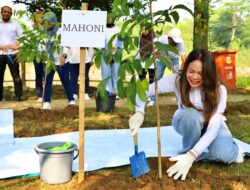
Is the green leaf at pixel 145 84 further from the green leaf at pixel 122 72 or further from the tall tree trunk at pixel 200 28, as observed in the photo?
the tall tree trunk at pixel 200 28

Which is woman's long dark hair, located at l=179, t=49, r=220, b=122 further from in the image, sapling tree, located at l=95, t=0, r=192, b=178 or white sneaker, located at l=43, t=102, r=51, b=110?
white sneaker, located at l=43, t=102, r=51, b=110

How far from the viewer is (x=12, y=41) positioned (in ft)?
19.1

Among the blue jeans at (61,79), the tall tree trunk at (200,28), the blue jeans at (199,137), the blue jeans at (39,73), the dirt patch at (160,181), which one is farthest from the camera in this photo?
the blue jeans at (39,73)

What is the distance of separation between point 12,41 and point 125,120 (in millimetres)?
2483

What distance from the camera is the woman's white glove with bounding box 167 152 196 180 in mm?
2297

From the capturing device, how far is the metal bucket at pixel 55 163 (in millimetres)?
2297

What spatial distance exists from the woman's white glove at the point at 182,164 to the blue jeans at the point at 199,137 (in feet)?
1.06

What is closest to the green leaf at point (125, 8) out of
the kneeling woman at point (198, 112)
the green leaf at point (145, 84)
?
the green leaf at point (145, 84)

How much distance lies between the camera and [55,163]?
232 centimetres

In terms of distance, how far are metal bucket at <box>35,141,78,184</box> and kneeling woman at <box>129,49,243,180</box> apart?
1.41 feet

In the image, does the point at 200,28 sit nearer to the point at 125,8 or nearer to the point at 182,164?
the point at 182,164

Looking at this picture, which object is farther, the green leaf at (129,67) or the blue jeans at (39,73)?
the blue jeans at (39,73)

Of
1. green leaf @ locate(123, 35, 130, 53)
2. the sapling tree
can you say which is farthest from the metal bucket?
green leaf @ locate(123, 35, 130, 53)

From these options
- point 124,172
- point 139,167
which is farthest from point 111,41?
point 124,172
